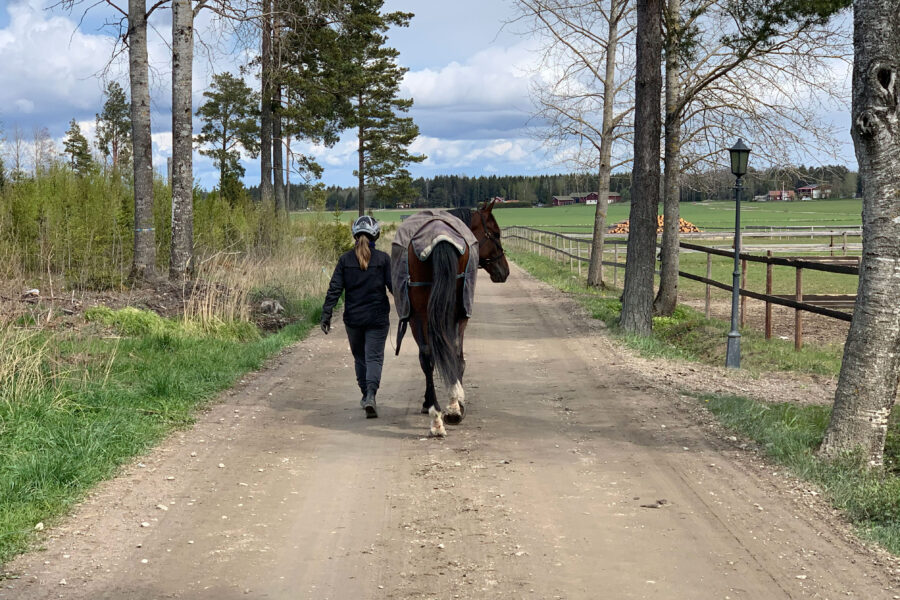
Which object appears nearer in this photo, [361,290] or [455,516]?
[455,516]

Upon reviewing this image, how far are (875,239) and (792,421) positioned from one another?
2137 millimetres

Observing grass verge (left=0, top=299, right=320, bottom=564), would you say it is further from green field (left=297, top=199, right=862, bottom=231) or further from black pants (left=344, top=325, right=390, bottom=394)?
green field (left=297, top=199, right=862, bottom=231)

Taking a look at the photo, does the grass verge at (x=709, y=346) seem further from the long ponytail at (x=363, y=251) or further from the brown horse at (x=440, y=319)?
the long ponytail at (x=363, y=251)

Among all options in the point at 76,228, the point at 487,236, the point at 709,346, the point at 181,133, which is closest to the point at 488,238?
the point at 487,236

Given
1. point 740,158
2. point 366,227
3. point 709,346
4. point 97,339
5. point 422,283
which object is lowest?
point 709,346

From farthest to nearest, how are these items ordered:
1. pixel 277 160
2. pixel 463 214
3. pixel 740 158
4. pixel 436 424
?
pixel 277 160
pixel 740 158
pixel 463 214
pixel 436 424

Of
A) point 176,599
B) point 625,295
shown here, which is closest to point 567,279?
point 625,295

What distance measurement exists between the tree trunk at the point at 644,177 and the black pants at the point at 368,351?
7.02 meters

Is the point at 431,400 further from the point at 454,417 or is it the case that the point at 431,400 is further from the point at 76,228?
the point at 76,228

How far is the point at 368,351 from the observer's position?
341 inches

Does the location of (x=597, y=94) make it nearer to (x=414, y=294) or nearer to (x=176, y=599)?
(x=414, y=294)

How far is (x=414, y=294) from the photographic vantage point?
8062mm

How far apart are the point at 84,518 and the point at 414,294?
3.57 metres

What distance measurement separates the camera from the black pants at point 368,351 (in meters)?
8.63
